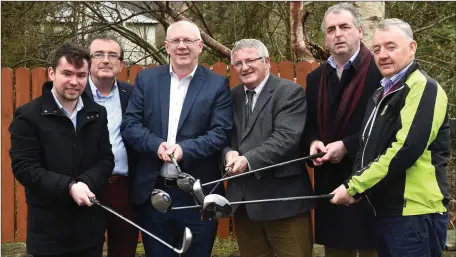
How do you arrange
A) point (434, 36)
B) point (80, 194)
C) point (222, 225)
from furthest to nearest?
point (434, 36), point (222, 225), point (80, 194)

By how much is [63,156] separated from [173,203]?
888 millimetres

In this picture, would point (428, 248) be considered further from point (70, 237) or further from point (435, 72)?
point (435, 72)

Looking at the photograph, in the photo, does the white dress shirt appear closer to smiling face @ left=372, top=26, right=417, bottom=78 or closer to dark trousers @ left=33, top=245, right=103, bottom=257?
dark trousers @ left=33, top=245, right=103, bottom=257

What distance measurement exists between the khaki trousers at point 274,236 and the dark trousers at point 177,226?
24 centimetres

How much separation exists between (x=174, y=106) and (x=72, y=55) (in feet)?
2.76

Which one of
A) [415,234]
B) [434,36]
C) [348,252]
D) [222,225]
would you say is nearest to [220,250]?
[222,225]

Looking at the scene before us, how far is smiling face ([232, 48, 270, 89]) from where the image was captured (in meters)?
4.42

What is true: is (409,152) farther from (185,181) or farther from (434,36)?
(434,36)

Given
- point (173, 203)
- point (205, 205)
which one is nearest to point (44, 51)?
point (173, 203)

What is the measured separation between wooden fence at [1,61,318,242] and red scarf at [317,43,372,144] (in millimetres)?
1807

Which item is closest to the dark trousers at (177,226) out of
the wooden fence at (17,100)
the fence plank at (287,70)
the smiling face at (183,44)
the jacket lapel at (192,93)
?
the jacket lapel at (192,93)

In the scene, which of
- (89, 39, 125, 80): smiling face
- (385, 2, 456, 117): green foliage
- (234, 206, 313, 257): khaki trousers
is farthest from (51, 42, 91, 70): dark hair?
(385, 2, 456, 117): green foliage

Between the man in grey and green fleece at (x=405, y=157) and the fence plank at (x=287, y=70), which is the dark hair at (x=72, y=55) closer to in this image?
the man in grey and green fleece at (x=405, y=157)

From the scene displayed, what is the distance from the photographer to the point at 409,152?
3578 millimetres
